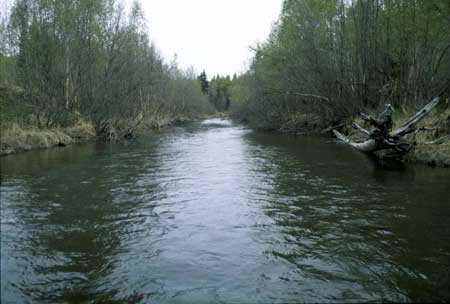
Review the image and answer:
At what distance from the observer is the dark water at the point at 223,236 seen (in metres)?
5.37

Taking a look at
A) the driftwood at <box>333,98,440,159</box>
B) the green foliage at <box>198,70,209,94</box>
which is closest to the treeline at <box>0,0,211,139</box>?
A: the driftwood at <box>333,98,440,159</box>

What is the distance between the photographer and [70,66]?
28031mm

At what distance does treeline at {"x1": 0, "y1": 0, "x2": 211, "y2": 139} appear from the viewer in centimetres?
2381

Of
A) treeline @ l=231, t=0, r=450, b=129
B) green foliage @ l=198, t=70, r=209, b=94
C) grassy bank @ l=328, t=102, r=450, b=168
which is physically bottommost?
grassy bank @ l=328, t=102, r=450, b=168

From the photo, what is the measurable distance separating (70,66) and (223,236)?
974 inches

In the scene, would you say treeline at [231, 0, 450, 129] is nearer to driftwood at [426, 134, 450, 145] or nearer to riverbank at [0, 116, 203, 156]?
driftwood at [426, 134, 450, 145]

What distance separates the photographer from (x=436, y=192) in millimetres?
10773

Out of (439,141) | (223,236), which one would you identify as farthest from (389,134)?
(223,236)

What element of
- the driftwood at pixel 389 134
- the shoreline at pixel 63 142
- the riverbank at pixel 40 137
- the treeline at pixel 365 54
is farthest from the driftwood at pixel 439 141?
the riverbank at pixel 40 137

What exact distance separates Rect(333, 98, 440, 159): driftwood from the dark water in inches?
67.7

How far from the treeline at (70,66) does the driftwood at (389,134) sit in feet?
59.4

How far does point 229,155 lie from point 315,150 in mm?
5057

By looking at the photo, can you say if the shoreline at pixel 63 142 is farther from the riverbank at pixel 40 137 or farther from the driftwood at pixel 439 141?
the driftwood at pixel 439 141

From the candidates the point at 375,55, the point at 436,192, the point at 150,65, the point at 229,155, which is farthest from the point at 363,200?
the point at 150,65
